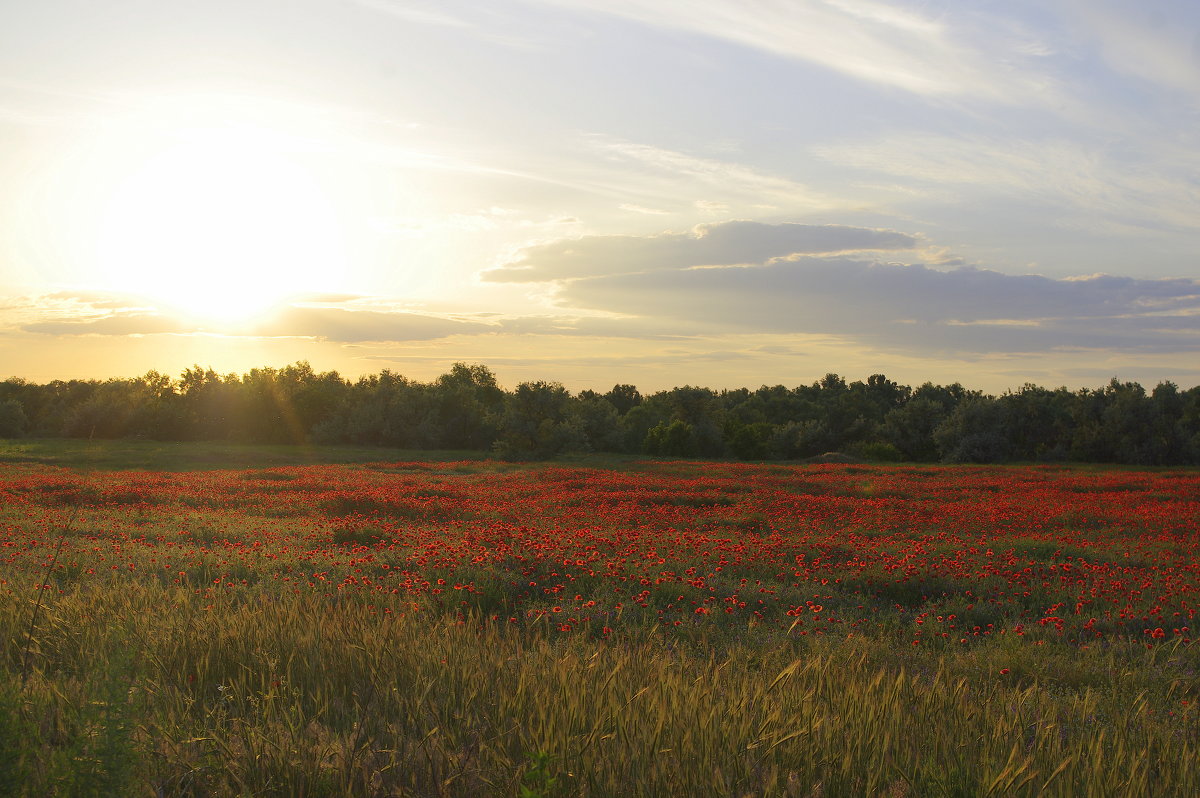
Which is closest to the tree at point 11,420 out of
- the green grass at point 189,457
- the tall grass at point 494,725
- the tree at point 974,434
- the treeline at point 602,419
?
the treeline at point 602,419

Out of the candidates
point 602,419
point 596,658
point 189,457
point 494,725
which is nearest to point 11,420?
point 189,457

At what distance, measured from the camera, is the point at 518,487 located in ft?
78.9

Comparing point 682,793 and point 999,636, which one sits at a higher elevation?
point 682,793

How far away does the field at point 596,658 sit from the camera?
333 centimetres

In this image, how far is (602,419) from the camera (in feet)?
201

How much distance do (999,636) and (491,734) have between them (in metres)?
5.55

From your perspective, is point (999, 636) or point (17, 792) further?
point (999, 636)

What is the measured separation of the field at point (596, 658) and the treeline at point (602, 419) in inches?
1420

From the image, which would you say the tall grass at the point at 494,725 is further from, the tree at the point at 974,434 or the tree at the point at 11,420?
the tree at the point at 11,420

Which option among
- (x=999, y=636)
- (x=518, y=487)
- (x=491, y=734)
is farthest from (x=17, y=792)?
(x=518, y=487)

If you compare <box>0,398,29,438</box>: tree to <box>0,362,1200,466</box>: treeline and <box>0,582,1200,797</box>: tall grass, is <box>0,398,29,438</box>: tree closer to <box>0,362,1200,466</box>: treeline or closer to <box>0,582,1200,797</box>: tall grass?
<box>0,362,1200,466</box>: treeline

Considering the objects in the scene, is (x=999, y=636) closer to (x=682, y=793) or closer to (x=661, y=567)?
(x=661, y=567)

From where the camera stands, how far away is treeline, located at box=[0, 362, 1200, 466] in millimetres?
52500

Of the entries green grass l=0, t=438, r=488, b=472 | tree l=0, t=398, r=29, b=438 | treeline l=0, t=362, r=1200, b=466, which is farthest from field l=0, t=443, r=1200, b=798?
tree l=0, t=398, r=29, b=438
